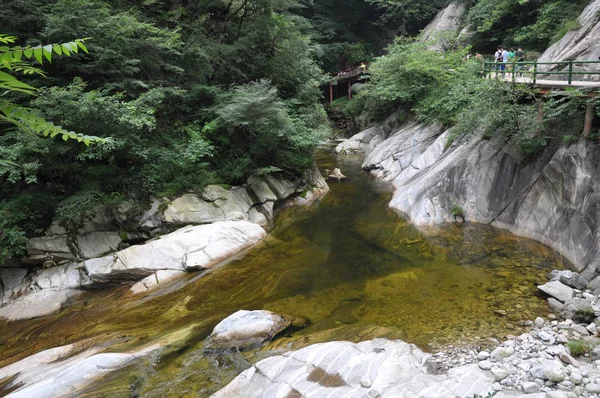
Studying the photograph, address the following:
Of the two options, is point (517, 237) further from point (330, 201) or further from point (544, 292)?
point (330, 201)

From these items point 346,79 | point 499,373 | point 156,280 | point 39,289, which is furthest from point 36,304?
point 346,79

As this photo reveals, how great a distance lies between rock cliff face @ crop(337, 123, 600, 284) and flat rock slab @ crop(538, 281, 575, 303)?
1.11 m

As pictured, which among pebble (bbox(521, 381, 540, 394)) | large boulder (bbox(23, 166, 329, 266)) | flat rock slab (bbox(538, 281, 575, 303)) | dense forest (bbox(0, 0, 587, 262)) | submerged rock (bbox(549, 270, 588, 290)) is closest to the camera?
pebble (bbox(521, 381, 540, 394))

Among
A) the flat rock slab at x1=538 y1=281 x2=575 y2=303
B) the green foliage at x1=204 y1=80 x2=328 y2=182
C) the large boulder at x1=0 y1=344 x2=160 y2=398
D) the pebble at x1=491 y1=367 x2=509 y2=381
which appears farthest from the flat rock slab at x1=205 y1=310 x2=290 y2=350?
the green foliage at x1=204 y1=80 x2=328 y2=182

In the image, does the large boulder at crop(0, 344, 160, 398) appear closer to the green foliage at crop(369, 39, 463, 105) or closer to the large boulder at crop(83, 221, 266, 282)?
the large boulder at crop(83, 221, 266, 282)

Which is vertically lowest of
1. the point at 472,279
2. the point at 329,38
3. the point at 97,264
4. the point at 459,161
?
the point at 472,279

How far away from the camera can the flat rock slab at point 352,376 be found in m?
5.34

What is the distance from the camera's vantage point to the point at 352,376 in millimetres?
5770

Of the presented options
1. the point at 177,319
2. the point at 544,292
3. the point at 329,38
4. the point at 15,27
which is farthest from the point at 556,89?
the point at 329,38

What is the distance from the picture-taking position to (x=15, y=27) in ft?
36.7

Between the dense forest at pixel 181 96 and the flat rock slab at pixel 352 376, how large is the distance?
4683 mm

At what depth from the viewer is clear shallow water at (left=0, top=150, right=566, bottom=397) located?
6.94 m

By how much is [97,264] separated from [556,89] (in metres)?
14.8

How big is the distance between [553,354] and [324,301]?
4654 mm
